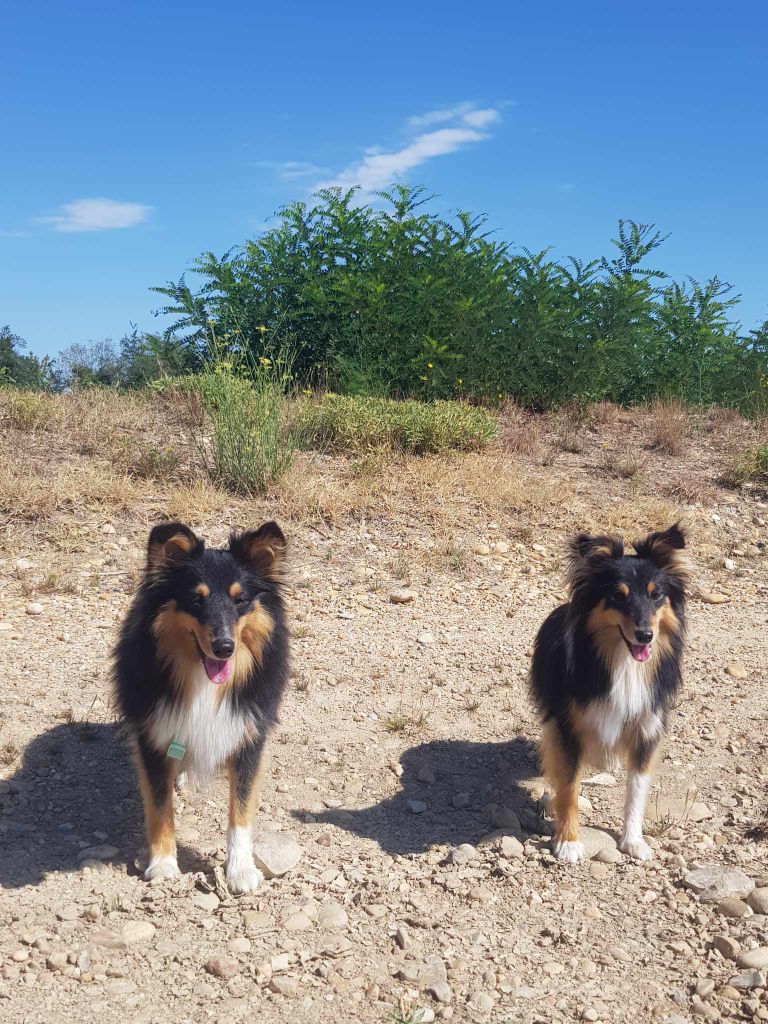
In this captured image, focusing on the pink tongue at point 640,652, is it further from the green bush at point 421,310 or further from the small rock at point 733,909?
the green bush at point 421,310

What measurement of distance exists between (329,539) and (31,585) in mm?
2484

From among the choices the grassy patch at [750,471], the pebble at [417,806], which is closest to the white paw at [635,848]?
the pebble at [417,806]

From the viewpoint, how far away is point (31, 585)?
684 centimetres

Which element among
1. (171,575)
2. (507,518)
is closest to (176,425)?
(507,518)

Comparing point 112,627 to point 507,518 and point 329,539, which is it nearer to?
point 329,539

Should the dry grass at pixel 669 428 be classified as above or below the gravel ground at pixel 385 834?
above

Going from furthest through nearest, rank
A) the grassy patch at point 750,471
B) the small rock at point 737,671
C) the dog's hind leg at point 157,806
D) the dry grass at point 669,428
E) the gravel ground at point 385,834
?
the dry grass at point 669,428 < the grassy patch at point 750,471 < the small rock at point 737,671 < the dog's hind leg at point 157,806 < the gravel ground at point 385,834

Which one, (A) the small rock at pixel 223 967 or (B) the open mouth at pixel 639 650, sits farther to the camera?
(B) the open mouth at pixel 639 650

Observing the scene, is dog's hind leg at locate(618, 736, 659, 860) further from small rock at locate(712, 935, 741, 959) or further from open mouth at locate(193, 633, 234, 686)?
open mouth at locate(193, 633, 234, 686)

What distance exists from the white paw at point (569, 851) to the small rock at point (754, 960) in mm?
881

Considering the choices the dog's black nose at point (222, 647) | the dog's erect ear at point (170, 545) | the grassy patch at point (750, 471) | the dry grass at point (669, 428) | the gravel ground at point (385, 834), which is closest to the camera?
the gravel ground at point (385, 834)

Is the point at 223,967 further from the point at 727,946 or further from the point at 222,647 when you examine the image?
the point at 727,946

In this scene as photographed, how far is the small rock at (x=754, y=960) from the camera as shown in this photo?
3214 mm

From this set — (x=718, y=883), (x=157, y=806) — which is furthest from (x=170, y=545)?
(x=718, y=883)
